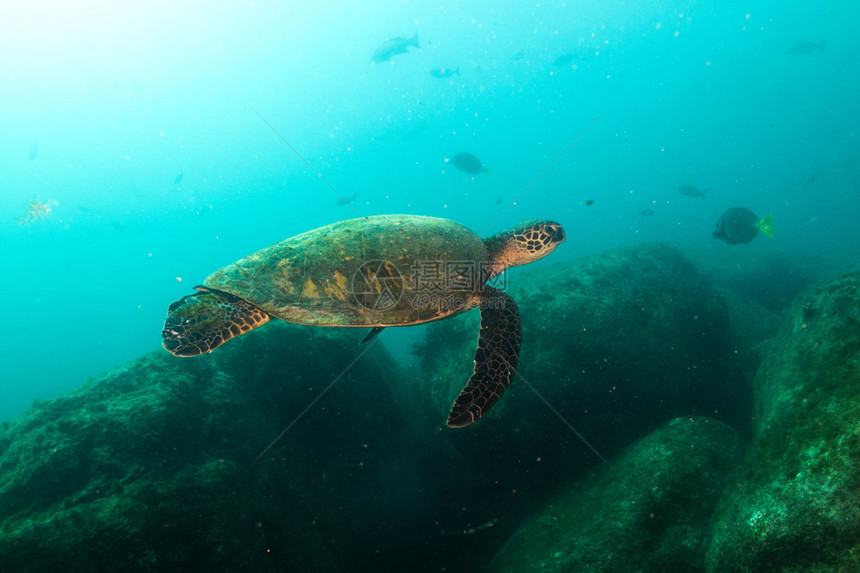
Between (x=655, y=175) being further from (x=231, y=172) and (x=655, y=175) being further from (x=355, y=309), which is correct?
(x=231, y=172)

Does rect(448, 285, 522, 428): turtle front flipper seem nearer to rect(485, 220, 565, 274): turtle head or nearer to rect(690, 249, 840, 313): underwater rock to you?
rect(485, 220, 565, 274): turtle head

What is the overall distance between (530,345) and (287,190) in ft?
473

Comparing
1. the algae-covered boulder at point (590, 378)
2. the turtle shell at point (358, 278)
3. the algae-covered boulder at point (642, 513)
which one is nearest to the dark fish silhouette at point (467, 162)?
the algae-covered boulder at point (590, 378)

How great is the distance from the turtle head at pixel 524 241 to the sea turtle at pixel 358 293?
1.09m

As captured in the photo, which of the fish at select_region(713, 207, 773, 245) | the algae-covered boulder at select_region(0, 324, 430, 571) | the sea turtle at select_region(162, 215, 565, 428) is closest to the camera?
the algae-covered boulder at select_region(0, 324, 430, 571)

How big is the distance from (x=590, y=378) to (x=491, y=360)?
258 centimetres

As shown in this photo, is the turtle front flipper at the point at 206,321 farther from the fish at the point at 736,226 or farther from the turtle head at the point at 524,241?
the fish at the point at 736,226

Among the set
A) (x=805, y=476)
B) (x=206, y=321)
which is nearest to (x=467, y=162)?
(x=206, y=321)

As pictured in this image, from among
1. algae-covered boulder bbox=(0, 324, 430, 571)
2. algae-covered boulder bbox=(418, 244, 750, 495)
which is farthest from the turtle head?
algae-covered boulder bbox=(0, 324, 430, 571)

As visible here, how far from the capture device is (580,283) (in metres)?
7.93

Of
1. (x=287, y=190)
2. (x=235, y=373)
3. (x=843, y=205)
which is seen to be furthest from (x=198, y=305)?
(x=287, y=190)

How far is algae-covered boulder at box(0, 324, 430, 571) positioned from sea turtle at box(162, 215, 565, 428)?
1406 mm

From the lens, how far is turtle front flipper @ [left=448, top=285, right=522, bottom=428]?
11.6 feet

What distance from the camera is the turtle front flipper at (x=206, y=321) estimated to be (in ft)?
13.0
